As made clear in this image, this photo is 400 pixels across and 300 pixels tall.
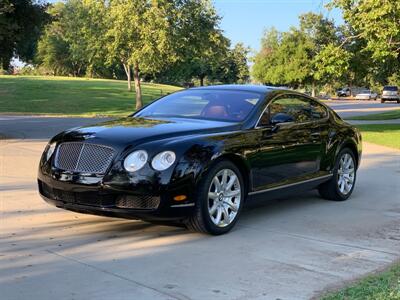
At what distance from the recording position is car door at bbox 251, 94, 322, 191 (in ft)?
22.0

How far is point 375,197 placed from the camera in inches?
341

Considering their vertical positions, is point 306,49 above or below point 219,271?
above

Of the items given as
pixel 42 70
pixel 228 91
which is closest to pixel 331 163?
pixel 228 91

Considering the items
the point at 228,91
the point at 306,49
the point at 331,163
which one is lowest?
the point at 331,163

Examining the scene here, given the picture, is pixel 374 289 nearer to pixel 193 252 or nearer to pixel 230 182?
pixel 193 252

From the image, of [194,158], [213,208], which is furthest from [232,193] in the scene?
[194,158]

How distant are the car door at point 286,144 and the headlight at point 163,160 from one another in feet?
4.03

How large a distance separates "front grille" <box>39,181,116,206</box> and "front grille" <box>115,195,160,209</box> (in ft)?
0.30

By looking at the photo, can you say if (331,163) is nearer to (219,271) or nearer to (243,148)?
(243,148)

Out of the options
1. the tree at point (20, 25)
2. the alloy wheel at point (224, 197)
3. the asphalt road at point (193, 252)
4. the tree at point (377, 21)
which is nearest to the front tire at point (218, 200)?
the alloy wheel at point (224, 197)

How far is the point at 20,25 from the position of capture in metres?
16.1

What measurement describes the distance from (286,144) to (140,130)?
1984 millimetres

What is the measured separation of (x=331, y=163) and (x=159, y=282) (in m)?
4.22

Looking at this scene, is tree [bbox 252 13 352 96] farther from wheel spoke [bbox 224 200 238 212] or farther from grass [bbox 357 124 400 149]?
wheel spoke [bbox 224 200 238 212]
